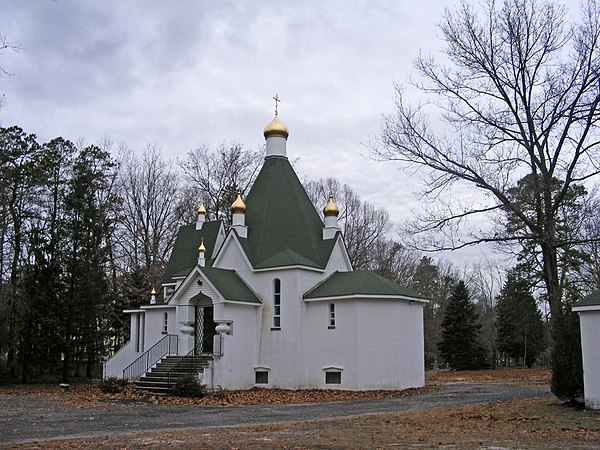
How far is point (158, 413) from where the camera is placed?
1650 centimetres

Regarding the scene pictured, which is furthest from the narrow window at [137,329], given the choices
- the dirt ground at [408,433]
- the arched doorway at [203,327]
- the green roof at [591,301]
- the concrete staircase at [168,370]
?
the green roof at [591,301]

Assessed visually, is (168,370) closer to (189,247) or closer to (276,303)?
(276,303)

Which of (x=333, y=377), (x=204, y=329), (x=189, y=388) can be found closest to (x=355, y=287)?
(x=333, y=377)

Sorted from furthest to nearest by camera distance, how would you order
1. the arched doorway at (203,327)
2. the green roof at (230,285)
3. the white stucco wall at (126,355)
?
the white stucco wall at (126,355), the arched doorway at (203,327), the green roof at (230,285)

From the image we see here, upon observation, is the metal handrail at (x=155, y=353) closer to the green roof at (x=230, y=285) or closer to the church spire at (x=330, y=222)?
the green roof at (x=230, y=285)

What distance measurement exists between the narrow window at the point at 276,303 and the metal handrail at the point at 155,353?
421 cm

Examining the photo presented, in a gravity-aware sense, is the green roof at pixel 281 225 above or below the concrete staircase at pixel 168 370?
above

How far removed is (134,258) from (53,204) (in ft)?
28.8

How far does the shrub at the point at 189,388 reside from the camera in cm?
2120

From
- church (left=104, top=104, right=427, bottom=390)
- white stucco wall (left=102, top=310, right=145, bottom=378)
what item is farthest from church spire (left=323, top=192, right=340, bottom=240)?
white stucco wall (left=102, top=310, right=145, bottom=378)

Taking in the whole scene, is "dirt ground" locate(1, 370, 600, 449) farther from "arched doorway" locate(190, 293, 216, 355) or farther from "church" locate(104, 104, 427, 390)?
"arched doorway" locate(190, 293, 216, 355)

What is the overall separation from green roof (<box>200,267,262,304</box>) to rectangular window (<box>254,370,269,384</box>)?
9.16 feet

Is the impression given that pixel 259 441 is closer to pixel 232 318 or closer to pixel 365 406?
pixel 365 406

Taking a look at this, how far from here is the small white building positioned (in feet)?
49.4
